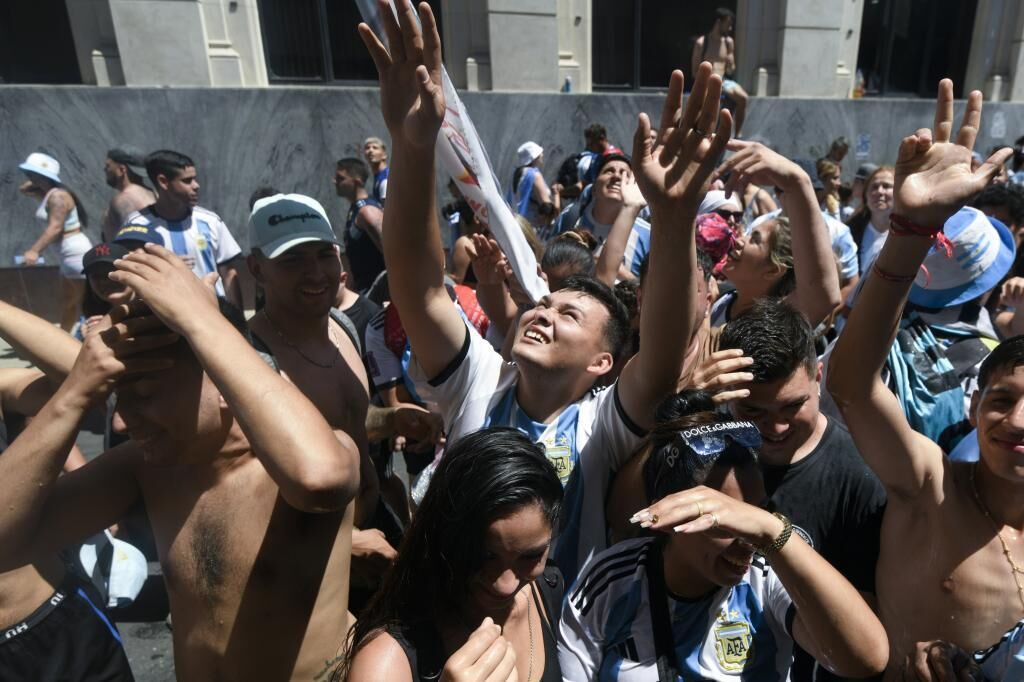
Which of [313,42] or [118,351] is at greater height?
[313,42]

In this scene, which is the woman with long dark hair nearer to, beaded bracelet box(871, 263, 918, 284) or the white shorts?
beaded bracelet box(871, 263, 918, 284)

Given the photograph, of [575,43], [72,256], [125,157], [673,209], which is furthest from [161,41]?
[673,209]

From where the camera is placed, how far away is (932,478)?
64.2 inches

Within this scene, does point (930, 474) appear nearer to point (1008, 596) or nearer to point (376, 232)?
point (1008, 596)

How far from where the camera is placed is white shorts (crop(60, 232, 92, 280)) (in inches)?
234

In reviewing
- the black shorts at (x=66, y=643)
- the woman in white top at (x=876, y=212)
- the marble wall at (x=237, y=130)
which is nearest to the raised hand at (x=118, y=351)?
the black shorts at (x=66, y=643)

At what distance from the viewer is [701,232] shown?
3740mm

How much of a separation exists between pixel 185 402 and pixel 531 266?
3.95 ft

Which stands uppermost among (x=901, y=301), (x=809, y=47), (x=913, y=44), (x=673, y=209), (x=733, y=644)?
(x=913, y=44)

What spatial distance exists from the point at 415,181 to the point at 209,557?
1.08m

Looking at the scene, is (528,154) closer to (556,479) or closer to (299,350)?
(299,350)

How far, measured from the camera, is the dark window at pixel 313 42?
9.34 m

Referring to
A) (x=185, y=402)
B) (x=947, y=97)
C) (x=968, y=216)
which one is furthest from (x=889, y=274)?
(x=185, y=402)

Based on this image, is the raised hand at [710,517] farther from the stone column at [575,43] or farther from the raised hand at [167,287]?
the stone column at [575,43]
